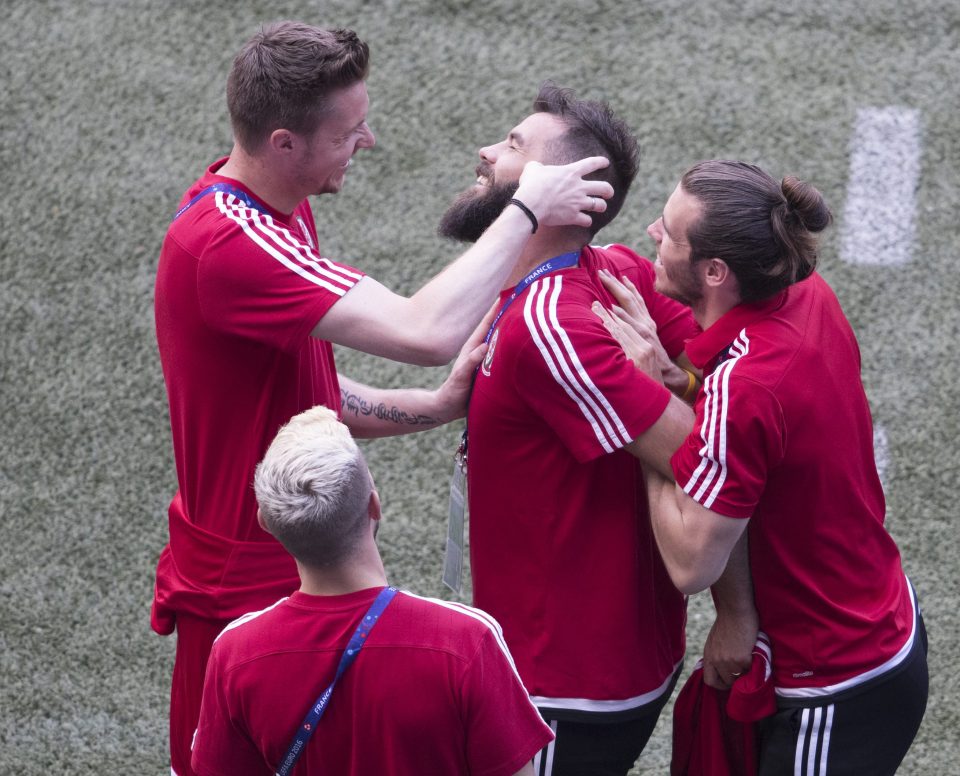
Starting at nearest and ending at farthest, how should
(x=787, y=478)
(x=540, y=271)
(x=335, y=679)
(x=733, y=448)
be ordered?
(x=335, y=679)
(x=733, y=448)
(x=787, y=478)
(x=540, y=271)

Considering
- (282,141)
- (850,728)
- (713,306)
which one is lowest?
(850,728)

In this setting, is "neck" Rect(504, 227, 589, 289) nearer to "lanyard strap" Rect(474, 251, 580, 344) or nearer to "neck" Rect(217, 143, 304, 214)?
"lanyard strap" Rect(474, 251, 580, 344)

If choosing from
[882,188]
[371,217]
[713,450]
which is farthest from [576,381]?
[882,188]

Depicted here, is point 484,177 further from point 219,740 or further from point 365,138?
point 219,740

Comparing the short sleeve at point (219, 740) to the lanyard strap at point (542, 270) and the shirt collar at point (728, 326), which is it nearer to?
the lanyard strap at point (542, 270)

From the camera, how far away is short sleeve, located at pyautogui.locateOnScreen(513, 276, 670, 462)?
231 cm

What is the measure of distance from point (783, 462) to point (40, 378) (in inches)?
139

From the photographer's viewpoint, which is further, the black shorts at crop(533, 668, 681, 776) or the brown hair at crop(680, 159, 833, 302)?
the black shorts at crop(533, 668, 681, 776)

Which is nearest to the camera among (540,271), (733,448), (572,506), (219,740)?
(219,740)

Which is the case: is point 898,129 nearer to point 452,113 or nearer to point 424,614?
point 452,113

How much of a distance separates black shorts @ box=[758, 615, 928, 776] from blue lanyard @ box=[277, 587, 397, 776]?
38.6 inches

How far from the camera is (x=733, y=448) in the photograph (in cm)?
224

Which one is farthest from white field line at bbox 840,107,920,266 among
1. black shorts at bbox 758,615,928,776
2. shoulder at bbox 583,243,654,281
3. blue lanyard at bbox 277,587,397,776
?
blue lanyard at bbox 277,587,397,776

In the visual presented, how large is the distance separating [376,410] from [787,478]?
3.85 feet
